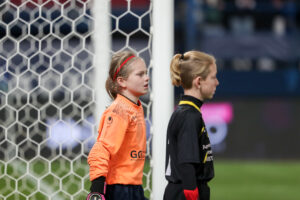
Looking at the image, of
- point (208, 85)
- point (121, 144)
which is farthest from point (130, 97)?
point (208, 85)

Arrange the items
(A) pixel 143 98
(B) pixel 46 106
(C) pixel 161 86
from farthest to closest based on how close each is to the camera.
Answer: (A) pixel 143 98
(B) pixel 46 106
(C) pixel 161 86

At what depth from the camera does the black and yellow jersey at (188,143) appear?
1740 mm

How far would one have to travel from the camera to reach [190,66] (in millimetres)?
1844

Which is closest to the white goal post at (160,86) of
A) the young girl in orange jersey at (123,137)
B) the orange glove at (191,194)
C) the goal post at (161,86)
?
the goal post at (161,86)

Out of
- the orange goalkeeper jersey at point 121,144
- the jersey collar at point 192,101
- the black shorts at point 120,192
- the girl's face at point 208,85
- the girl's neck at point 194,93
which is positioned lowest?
the black shorts at point 120,192

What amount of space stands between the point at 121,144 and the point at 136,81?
24cm

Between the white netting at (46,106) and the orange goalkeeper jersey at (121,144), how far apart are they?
1.37 ft

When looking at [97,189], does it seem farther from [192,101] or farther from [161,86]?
[161,86]

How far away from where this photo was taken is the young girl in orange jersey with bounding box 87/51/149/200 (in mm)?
1809

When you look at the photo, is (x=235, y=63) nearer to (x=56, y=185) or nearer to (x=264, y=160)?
(x=264, y=160)

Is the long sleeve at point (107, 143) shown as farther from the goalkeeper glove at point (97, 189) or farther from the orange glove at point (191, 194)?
the orange glove at point (191, 194)

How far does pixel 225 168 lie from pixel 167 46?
4.52 metres

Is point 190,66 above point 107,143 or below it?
above

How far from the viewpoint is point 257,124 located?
732 centimetres
